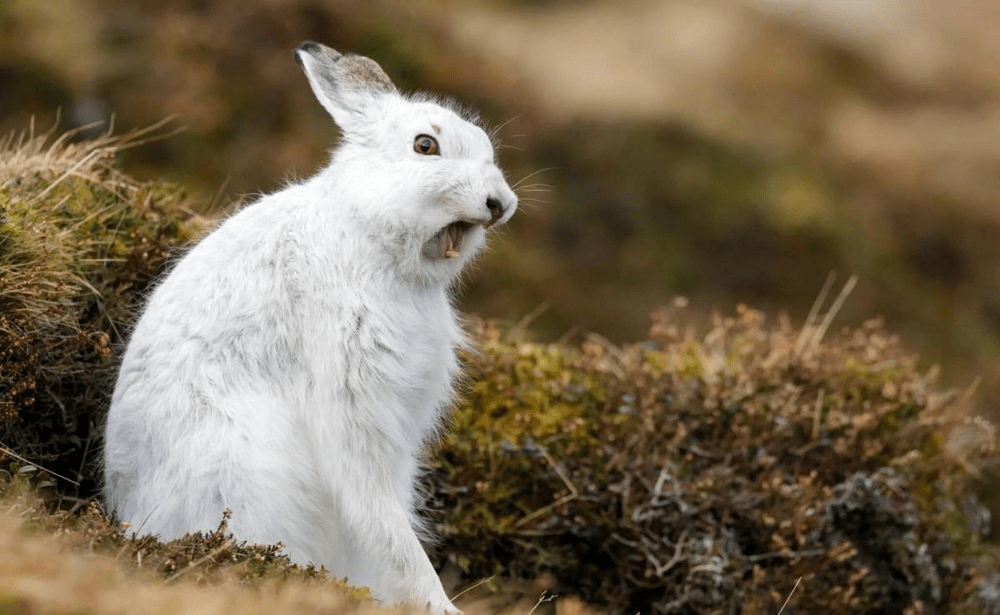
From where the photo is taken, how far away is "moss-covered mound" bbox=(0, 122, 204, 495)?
21.6 ft

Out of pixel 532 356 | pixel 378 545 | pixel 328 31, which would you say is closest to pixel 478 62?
pixel 328 31

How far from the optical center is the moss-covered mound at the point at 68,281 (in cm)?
657

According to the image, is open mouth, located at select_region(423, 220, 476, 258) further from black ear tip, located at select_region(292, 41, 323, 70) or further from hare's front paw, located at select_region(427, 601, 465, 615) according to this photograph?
hare's front paw, located at select_region(427, 601, 465, 615)

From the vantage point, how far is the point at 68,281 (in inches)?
285

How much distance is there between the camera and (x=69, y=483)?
712 cm

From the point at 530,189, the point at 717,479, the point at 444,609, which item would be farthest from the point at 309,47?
the point at 530,189

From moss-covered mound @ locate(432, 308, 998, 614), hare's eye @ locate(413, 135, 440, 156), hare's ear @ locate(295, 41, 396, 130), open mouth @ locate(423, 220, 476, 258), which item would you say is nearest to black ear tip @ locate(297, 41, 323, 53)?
hare's ear @ locate(295, 41, 396, 130)

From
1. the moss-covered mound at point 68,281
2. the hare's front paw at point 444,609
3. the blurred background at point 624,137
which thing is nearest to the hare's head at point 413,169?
the hare's front paw at point 444,609

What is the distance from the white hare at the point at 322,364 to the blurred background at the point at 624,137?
6737mm

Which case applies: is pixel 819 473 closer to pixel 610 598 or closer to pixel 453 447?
pixel 610 598

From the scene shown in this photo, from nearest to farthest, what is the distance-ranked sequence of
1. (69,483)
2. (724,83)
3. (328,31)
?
(69,483), (328,31), (724,83)

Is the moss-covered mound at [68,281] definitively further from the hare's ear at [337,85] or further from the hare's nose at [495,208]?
the hare's nose at [495,208]

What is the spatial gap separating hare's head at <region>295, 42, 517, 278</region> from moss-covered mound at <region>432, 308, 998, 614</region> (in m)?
2.44

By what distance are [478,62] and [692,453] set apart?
12.5 meters
